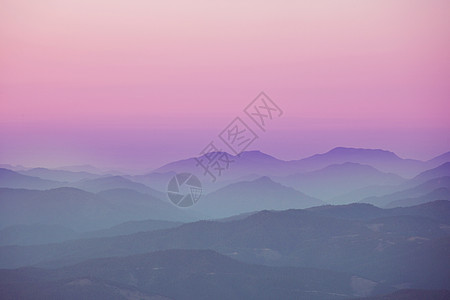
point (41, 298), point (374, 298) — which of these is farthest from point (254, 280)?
point (41, 298)

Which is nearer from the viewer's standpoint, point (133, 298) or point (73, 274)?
point (133, 298)

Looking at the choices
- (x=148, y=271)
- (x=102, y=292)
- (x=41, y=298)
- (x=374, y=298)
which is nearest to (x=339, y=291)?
(x=374, y=298)

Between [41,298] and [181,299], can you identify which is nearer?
[41,298]

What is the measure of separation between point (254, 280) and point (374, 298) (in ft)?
146

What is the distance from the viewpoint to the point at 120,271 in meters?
197

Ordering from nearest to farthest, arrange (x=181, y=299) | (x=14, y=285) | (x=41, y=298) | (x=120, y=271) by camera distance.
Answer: (x=41, y=298)
(x=14, y=285)
(x=181, y=299)
(x=120, y=271)

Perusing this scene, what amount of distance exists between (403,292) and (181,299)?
58402 millimetres

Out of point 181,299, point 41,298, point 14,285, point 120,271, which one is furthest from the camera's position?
point 120,271

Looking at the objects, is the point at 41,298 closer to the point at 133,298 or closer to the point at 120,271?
the point at 133,298

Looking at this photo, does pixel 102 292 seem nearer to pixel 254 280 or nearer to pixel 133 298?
pixel 133 298

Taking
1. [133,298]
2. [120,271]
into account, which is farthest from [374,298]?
[120,271]

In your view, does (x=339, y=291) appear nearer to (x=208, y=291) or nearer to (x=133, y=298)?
(x=208, y=291)

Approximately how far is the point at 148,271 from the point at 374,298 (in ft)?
221

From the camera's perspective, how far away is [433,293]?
16238cm
